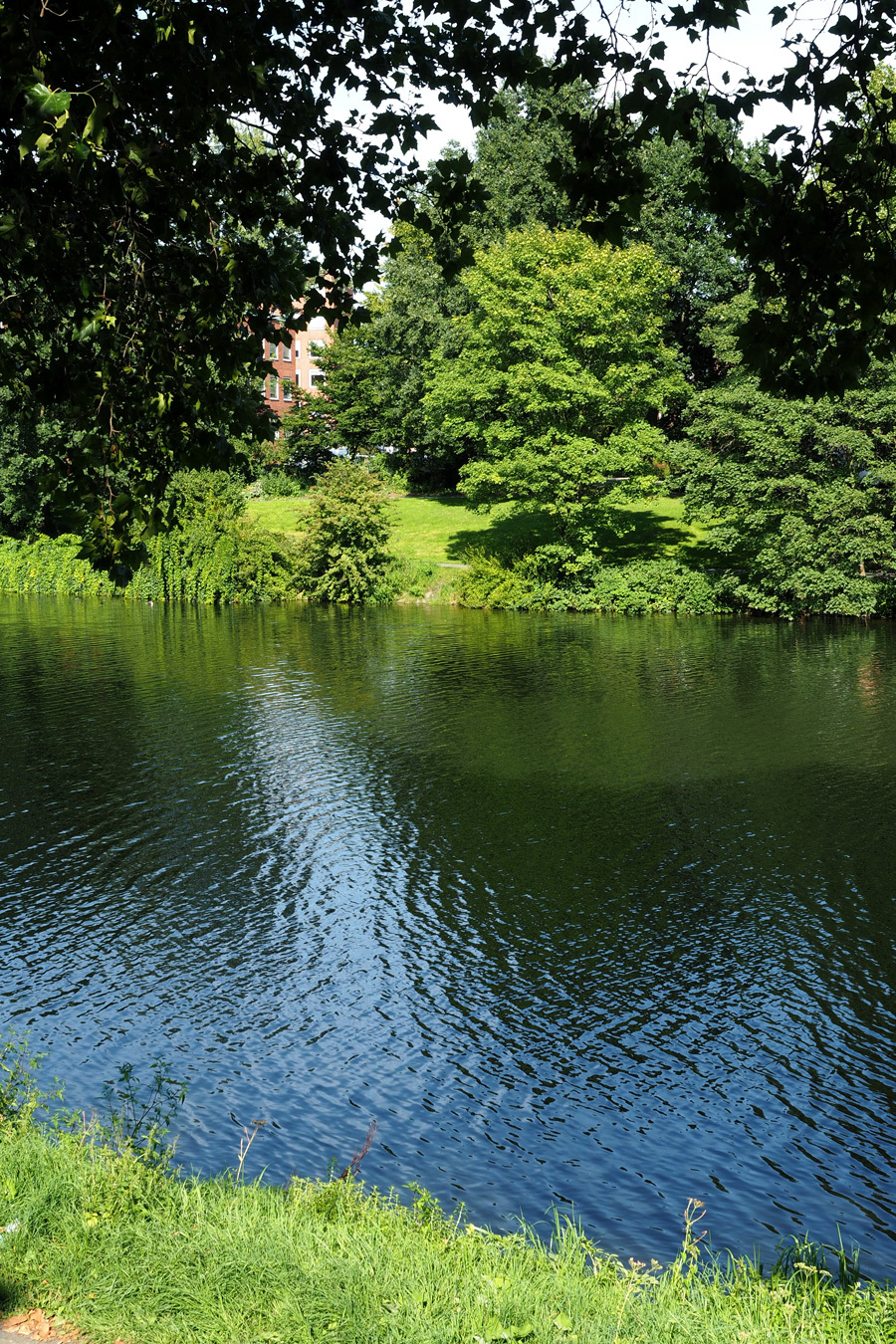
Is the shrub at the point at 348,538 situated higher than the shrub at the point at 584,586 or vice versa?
the shrub at the point at 348,538

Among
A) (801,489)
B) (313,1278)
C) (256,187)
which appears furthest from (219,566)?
(313,1278)

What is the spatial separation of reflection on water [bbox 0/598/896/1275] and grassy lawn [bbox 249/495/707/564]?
24867mm

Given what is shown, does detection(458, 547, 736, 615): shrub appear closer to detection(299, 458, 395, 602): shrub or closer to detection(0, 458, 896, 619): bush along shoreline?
detection(0, 458, 896, 619): bush along shoreline

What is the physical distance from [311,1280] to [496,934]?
924 cm

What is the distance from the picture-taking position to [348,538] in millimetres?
55656

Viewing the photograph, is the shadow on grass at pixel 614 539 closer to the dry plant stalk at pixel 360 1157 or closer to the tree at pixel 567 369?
the tree at pixel 567 369

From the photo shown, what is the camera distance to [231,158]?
29.2ft

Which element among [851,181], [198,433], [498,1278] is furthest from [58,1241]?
[851,181]

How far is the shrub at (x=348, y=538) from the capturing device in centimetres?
5497

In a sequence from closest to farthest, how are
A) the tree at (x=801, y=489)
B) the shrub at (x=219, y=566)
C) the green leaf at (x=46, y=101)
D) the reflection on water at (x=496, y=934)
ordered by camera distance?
the green leaf at (x=46, y=101), the reflection on water at (x=496, y=934), the tree at (x=801, y=489), the shrub at (x=219, y=566)

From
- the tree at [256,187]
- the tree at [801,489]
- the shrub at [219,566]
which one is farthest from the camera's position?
the shrub at [219,566]

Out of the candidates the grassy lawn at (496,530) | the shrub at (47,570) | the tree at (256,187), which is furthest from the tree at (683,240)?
the tree at (256,187)

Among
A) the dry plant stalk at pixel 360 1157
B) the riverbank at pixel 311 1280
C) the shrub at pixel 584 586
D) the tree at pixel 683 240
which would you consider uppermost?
the tree at pixel 683 240

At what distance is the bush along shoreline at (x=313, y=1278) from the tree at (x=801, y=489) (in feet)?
124
